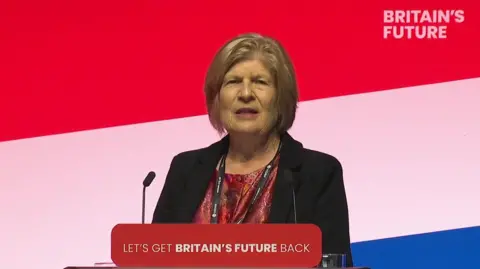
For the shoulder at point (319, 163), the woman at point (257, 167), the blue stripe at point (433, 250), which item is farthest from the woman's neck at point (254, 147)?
the blue stripe at point (433, 250)

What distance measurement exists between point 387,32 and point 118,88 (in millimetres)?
1231

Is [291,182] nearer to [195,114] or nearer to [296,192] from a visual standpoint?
[296,192]

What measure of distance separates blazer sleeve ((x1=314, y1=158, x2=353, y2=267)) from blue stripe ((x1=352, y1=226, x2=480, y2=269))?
1338 mm

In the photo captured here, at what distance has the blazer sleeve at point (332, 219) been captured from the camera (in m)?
2.40

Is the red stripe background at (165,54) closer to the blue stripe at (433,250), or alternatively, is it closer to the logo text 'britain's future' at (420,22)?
the logo text 'britain's future' at (420,22)

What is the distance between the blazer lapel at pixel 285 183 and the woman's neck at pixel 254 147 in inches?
1.6

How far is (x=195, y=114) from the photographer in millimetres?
3834

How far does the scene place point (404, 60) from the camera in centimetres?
376

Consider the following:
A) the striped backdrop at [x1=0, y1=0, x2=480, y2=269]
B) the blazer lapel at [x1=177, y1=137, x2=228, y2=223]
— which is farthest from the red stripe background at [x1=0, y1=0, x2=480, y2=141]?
the blazer lapel at [x1=177, y1=137, x2=228, y2=223]

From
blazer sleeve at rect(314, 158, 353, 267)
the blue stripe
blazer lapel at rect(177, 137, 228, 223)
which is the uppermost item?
blazer lapel at rect(177, 137, 228, 223)

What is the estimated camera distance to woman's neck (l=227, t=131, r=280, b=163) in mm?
2541

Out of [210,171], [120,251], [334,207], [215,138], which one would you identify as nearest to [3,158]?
[215,138]

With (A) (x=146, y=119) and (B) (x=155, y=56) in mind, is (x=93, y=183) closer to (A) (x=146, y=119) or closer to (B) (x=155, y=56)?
(A) (x=146, y=119)

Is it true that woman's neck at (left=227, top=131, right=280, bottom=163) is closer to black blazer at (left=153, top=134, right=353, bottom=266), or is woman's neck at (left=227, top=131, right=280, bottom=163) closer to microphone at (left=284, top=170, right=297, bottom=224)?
black blazer at (left=153, top=134, right=353, bottom=266)
